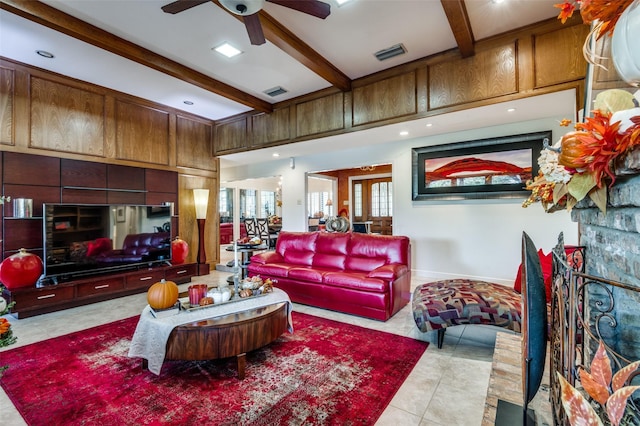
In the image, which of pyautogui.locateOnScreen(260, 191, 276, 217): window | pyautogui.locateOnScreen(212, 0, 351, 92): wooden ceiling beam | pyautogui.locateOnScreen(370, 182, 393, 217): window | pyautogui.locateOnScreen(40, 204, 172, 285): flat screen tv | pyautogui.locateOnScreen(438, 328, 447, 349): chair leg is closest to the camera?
pyautogui.locateOnScreen(438, 328, 447, 349): chair leg

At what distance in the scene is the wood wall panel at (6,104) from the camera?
363 centimetres

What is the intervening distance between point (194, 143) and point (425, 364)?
18.0 feet

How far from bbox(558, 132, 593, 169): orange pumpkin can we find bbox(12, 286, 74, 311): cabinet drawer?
4988 mm

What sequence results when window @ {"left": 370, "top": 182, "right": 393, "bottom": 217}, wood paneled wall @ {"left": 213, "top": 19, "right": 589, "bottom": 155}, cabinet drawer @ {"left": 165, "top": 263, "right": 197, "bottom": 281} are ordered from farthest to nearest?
window @ {"left": 370, "top": 182, "right": 393, "bottom": 217} < cabinet drawer @ {"left": 165, "top": 263, "right": 197, "bottom": 281} < wood paneled wall @ {"left": 213, "top": 19, "right": 589, "bottom": 155}

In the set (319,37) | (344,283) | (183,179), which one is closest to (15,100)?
(183,179)

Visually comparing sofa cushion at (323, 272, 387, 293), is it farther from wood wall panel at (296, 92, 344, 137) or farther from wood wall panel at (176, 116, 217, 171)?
wood wall panel at (176, 116, 217, 171)

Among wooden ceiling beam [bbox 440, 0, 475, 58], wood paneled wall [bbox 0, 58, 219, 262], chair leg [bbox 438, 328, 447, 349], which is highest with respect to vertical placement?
wooden ceiling beam [bbox 440, 0, 475, 58]

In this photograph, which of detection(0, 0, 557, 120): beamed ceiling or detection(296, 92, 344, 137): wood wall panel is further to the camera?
detection(296, 92, 344, 137): wood wall panel

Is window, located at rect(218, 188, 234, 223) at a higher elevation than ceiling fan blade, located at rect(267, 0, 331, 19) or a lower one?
lower

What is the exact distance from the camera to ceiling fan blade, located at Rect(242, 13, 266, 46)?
238 cm

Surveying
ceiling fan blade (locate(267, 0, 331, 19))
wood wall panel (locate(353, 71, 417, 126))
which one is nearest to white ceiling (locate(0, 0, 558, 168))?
wood wall panel (locate(353, 71, 417, 126))

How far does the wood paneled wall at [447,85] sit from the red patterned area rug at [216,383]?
9.52 ft

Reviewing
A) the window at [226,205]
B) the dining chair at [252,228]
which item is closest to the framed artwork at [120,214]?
the dining chair at [252,228]

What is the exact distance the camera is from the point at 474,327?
3.06 m
